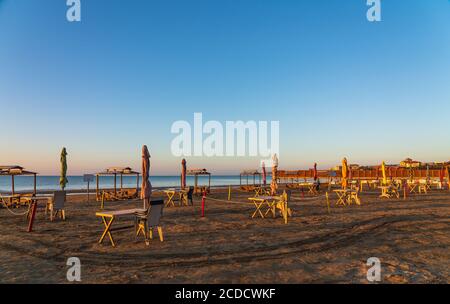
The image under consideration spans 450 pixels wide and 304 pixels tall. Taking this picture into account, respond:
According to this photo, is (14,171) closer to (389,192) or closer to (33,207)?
(33,207)

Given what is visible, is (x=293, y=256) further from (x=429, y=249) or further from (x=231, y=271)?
(x=429, y=249)

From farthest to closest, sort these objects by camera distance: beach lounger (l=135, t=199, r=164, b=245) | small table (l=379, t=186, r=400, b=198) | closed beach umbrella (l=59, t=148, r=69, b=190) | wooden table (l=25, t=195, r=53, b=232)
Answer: small table (l=379, t=186, r=400, b=198)
closed beach umbrella (l=59, t=148, r=69, b=190)
wooden table (l=25, t=195, r=53, b=232)
beach lounger (l=135, t=199, r=164, b=245)

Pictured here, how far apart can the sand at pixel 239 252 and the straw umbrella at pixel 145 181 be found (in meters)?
1.04

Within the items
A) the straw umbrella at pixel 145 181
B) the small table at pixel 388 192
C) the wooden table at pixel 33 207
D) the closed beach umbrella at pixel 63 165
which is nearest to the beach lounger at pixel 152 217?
the straw umbrella at pixel 145 181

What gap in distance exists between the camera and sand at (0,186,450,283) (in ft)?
15.5

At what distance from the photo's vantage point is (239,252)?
614 centimetres

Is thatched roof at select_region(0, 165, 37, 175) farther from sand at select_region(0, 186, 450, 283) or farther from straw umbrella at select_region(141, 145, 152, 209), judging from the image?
straw umbrella at select_region(141, 145, 152, 209)

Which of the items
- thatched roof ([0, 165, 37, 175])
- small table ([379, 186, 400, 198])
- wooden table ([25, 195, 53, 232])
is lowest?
small table ([379, 186, 400, 198])

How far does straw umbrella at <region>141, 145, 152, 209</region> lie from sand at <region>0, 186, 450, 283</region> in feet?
3.41

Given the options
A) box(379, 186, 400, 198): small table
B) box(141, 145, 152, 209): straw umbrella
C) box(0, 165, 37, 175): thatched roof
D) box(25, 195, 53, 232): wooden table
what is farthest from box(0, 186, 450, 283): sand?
box(379, 186, 400, 198): small table

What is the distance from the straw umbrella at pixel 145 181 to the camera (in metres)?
8.27

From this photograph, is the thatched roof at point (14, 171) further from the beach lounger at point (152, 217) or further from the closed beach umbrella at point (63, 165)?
the beach lounger at point (152, 217)

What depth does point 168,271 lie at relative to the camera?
196 inches

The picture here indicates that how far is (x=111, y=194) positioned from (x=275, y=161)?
36.6 ft
